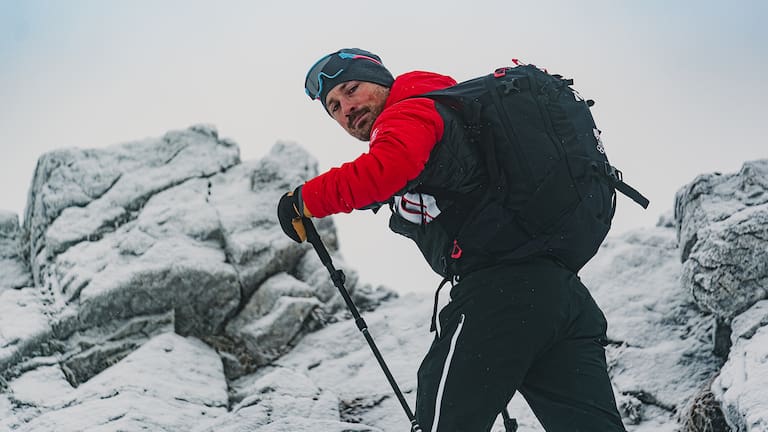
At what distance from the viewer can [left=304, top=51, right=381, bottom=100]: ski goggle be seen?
16.2ft

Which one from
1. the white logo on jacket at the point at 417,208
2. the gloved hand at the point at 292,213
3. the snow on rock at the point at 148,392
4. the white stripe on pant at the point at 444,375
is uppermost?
the white logo on jacket at the point at 417,208

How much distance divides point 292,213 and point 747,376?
161 inches

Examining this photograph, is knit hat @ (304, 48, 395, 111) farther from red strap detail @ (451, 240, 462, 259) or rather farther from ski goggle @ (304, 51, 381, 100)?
red strap detail @ (451, 240, 462, 259)

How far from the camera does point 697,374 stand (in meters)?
6.97

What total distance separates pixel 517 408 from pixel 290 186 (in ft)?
21.3

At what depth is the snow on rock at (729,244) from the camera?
6.79m

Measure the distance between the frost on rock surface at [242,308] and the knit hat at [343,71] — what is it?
3.21 meters

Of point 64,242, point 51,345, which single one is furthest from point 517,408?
point 64,242

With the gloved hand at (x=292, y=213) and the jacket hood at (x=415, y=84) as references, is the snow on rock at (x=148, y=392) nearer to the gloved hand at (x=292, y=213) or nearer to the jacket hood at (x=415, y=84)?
the gloved hand at (x=292, y=213)

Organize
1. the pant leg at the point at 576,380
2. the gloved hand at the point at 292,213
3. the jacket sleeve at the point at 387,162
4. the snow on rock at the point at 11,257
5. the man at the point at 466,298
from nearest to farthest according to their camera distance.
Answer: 1. the jacket sleeve at the point at 387,162
2. the man at the point at 466,298
3. the pant leg at the point at 576,380
4. the gloved hand at the point at 292,213
5. the snow on rock at the point at 11,257

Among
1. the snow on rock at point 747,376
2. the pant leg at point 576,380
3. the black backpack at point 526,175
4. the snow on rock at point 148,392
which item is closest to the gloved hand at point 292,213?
the black backpack at point 526,175

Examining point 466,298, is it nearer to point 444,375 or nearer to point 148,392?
point 444,375

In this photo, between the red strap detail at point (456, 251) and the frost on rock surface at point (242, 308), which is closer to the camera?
the red strap detail at point (456, 251)

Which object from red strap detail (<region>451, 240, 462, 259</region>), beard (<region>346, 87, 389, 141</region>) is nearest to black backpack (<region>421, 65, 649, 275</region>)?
red strap detail (<region>451, 240, 462, 259</region>)
